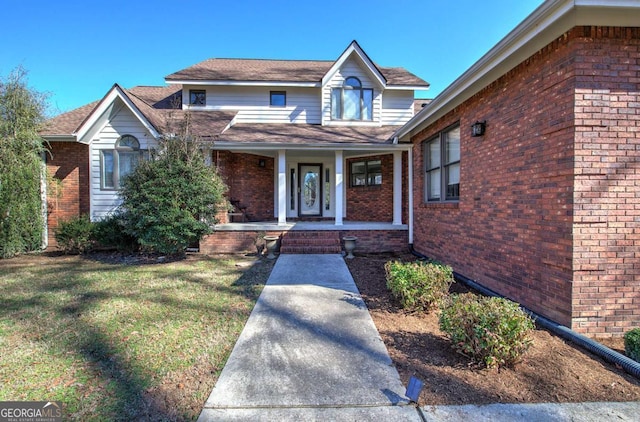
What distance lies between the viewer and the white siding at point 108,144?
31.5 ft

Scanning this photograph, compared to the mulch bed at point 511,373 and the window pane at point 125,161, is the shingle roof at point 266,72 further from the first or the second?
the mulch bed at point 511,373

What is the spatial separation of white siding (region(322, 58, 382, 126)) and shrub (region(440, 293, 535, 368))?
996 cm

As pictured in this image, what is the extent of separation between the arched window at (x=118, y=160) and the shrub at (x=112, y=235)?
4.49ft

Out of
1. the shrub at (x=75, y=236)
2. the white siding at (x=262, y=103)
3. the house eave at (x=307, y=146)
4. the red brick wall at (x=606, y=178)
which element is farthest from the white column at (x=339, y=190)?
the shrub at (x=75, y=236)

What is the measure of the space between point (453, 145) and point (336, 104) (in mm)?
6519

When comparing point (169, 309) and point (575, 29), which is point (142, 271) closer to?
Answer: point (169, 309)

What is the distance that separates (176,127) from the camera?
8797 millimetres

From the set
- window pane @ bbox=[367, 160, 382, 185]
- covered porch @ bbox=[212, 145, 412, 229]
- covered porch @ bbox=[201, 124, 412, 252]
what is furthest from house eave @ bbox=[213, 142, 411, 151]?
window pane @ bbox=[367, 160, 382, 185]

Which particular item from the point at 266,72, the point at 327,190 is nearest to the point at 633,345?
the point at 327,190

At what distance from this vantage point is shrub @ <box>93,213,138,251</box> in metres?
8.78

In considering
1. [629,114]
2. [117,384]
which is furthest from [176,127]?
[629,114]

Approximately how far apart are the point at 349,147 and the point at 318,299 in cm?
562

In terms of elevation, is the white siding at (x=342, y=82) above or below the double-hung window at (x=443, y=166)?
above

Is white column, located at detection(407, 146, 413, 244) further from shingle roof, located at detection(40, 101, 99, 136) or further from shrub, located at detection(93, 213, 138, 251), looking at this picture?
shingle roof, located at detection(40, 101, 99, 136)
